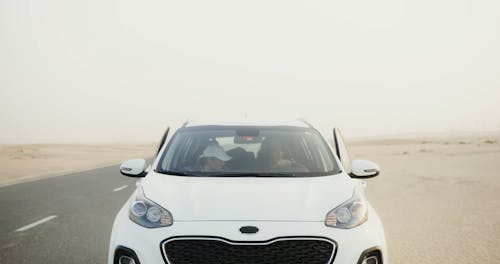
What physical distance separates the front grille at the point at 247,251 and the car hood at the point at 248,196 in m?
0.17

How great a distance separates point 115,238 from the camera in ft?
13.0

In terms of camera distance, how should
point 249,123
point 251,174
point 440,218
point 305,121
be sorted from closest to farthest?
point 251,174 < point 249,123 < point 305,121 < point 440,218

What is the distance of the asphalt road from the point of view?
6.38 m

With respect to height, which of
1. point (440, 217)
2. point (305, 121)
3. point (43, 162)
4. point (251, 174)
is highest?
point (305, 121)

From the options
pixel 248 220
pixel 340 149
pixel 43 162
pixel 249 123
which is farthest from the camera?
pixel 43 162

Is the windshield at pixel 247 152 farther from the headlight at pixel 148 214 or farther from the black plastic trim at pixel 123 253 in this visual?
the black plastic trim at pixel 123 253

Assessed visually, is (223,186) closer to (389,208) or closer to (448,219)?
(448,219)

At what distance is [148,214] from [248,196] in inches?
28.4

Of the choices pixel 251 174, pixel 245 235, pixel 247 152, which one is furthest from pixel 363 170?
pixel 245 235

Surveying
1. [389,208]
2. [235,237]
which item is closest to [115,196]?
[389,208]

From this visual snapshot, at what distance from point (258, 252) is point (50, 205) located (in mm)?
8060

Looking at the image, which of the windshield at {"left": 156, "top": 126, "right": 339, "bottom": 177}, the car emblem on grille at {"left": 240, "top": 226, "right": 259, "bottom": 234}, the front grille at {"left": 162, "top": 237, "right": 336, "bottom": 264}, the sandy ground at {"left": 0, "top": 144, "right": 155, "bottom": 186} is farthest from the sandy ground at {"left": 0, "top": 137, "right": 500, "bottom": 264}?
the sandy ground at {"left": 0, "top": 144, "right": 155, "bottom": 186}

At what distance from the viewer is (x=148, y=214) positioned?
400 centimetres

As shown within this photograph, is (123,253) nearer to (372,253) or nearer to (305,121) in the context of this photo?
(372,253)
